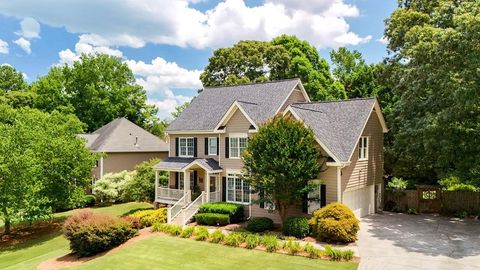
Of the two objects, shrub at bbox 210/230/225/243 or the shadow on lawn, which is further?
shrub at bbox 210/230/225/243

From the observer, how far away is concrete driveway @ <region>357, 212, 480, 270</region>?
15703mm

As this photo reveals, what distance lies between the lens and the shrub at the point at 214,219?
23609 millimetres

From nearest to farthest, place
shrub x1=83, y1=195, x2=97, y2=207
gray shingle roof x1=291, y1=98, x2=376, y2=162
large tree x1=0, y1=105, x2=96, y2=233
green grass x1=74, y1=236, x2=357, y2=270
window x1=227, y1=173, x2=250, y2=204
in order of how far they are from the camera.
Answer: green grass x1=74, y1=236, x2=357, y2=270, gray shingle roof x1=291, y1=98, x2=376, y2=162, large tree x1=0, y1=105, x2=96, y2=233, window x1=227, y1=173, x2=250, y2=204, shrub x1=83, y1=195, x2=97, y2=207

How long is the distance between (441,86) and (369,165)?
7.28 metres

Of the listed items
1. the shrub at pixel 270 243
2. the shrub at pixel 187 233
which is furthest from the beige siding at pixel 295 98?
the shrub at pixel 270 243

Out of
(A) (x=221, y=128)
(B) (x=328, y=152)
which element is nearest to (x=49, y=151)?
(A) (x=221, y=128)

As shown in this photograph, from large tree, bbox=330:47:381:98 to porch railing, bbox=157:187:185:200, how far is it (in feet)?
64.7

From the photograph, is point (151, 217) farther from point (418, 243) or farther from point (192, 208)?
point (418, 243)

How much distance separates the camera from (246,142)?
85.5ft

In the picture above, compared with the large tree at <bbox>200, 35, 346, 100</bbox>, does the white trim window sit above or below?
below

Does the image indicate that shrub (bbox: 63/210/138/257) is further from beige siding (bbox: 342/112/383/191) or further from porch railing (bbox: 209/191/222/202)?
beige siding (bbox: 342/112/383/191)

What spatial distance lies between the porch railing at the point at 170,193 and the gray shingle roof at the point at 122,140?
11778 millimetres

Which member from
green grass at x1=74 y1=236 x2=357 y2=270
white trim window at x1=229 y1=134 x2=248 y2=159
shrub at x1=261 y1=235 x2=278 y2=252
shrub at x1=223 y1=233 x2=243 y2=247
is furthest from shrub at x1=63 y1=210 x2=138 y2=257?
white trim window at x1=229 y1=134 x2=248 y2=159

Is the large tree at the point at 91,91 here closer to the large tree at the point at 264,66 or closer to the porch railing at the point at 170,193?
the large tree at the point at 264,66
